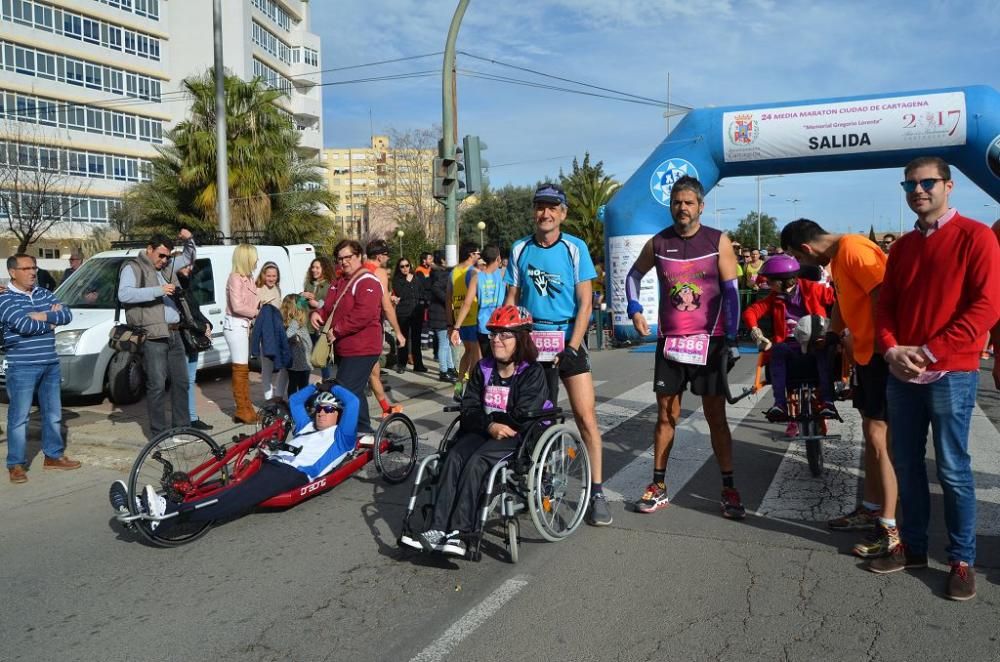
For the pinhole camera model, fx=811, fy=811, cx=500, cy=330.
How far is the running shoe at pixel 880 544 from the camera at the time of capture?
170 inches

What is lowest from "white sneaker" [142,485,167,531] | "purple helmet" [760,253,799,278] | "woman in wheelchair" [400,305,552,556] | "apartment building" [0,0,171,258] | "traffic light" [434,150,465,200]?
"white sneaker" [142,485,167,531]

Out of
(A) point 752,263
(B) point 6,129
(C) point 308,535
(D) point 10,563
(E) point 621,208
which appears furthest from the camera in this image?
(B) point 6,129

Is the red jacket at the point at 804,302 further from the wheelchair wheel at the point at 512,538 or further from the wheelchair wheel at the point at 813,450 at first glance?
the wheelchair wheel at the point at 512,538

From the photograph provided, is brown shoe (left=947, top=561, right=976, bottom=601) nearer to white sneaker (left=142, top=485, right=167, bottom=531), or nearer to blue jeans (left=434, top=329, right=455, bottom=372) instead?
white sneaker (left=142, top=485, right=167, bottom=531)

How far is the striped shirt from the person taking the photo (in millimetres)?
6328

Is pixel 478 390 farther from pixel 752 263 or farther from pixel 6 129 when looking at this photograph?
pixel 6 129

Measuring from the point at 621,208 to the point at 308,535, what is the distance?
466 inches

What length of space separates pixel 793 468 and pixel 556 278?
9.15 feet

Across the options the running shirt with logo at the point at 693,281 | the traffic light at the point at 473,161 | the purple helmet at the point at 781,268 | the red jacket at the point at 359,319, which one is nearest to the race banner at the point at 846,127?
the traffic light at the point at 473,161

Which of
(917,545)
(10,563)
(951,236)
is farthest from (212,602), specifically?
(951,236)

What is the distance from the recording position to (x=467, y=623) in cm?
371

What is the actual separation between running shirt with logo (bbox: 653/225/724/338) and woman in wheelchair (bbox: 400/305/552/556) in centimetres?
94

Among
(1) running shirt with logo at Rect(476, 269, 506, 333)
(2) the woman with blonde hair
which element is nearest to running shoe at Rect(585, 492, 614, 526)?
(1) running shirt with logo at Rect(476, 269, 506, 333)

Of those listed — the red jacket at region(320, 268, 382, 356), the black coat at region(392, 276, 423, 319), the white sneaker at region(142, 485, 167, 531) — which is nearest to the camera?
the white sneaker at region(142, 485, 167, 531)
